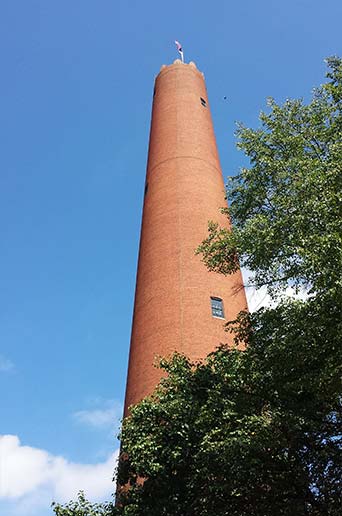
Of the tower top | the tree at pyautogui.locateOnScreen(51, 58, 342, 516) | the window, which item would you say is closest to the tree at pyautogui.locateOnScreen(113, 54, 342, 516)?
the tree at pyautogui.locateOnScreen(51, 58, 342, 516)

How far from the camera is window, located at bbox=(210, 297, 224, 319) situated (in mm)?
17519

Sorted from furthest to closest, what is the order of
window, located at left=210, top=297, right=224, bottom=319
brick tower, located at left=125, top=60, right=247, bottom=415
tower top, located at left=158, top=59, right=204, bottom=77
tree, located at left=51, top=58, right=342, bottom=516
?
tower top, located at left=158, top=59, right=204, bottom=77 < window, located at left=210, top=297, right=224, bottom=319 < brick tower, located at left=125, top=60, right=247, bottom=415 < tree, located at left=51, top=58, right=342, bottom=516

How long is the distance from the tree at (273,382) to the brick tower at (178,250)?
13.4 ft

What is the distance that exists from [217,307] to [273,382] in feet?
24.7

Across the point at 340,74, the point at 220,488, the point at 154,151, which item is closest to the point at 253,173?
the point at 340,74

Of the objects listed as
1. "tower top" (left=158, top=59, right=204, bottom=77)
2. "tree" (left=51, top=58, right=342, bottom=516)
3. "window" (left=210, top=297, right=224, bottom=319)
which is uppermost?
"tower top" (left=158, top=59, right=204, bottom=77)

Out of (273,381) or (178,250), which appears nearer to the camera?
(273,381)

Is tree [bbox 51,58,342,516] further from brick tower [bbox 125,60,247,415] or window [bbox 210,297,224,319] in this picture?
window [bbox 210,297,224,319]

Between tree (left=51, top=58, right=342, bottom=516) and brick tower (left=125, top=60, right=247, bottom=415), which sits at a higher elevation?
brick tower (left=125, top=60, right=247, bottom=415)

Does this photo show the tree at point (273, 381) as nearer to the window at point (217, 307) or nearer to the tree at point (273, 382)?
the tree at point (273, 382)

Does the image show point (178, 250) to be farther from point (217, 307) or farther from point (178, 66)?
point (178, 66)

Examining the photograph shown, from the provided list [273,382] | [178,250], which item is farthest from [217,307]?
[273,382]

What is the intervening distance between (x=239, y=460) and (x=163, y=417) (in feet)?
9.05

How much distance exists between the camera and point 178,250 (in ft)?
62.5
